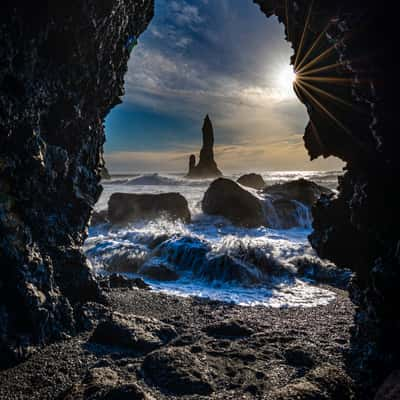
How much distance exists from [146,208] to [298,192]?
11.1 meters

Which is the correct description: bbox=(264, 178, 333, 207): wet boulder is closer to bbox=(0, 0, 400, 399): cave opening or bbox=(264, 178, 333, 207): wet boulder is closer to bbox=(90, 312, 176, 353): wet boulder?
bbox=(0, 0, 400, 399): cave opening

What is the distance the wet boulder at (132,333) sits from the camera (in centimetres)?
518

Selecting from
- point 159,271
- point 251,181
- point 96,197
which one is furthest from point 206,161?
point 96,197

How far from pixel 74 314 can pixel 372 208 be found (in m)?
5.47

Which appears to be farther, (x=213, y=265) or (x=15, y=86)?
(x=213, y=265)

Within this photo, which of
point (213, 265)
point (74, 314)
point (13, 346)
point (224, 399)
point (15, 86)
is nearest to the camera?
point (224, 399)

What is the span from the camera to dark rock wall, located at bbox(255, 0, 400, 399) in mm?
3492

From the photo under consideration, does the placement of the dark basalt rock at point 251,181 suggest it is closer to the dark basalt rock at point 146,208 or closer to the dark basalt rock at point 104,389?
the dark basalt rock at point 146,208

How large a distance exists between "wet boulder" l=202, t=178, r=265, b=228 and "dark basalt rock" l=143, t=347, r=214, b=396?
14050 millimetres

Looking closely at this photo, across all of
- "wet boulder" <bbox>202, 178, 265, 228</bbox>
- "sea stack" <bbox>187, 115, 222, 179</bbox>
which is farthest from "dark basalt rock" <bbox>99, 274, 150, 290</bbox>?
"sea stack" <bbox>187, 115, 222, 179</bbox>

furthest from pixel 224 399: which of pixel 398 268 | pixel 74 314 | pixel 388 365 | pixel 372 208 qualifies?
pixel 74 314

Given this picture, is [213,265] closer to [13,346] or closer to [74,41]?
[13,346]

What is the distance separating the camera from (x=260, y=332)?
595 cm

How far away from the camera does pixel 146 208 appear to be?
19.2 m
